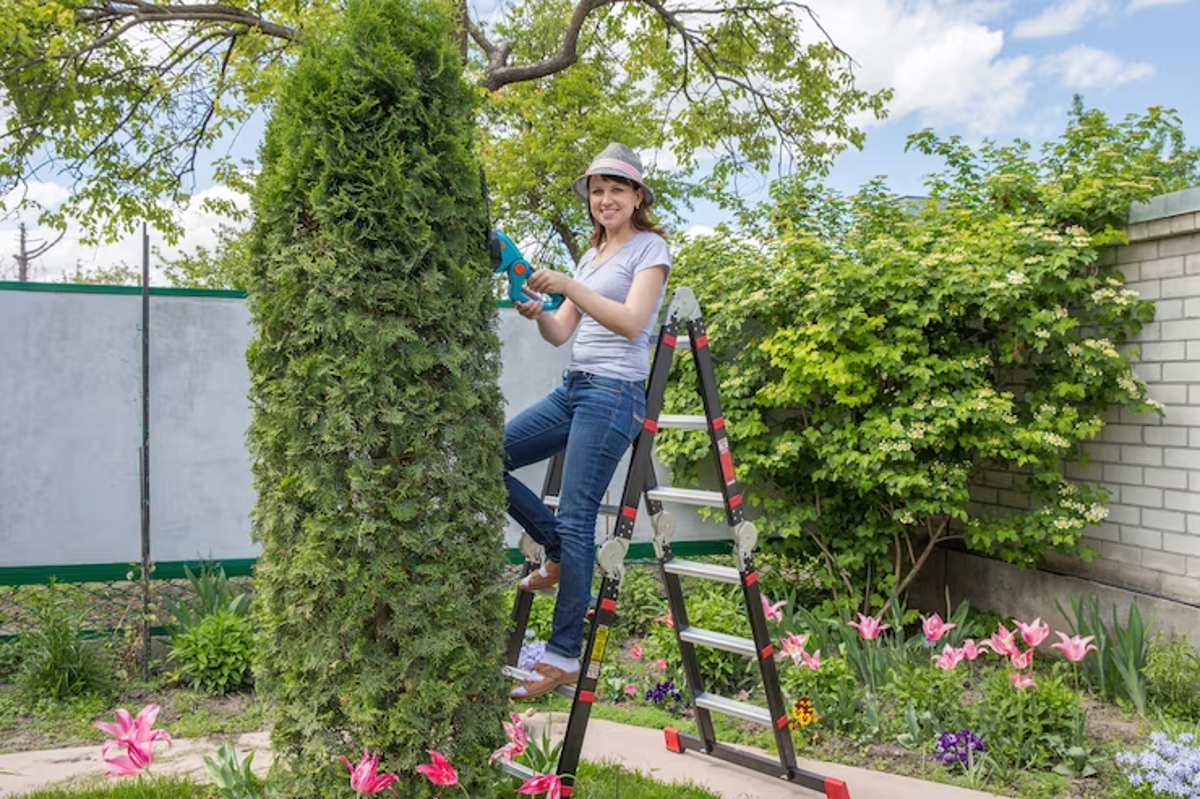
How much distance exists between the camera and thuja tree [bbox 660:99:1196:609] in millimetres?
4898

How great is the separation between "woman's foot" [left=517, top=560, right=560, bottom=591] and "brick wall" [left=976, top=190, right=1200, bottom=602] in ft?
12.2

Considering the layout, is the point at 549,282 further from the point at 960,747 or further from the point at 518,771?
the point at 960,747

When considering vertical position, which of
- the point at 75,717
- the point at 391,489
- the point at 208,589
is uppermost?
the point at 391,489

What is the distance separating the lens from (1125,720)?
398 centimetres

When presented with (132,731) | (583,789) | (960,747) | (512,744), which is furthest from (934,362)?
(132,731)

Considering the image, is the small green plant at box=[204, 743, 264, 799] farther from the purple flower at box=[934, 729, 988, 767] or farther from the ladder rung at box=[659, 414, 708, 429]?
the purple flower at box=[934, 729, 988, 767]

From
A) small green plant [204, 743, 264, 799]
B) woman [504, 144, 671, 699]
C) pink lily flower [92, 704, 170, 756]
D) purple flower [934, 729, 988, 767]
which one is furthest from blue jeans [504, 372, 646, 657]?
purple flower [934, 729, 988, 767]

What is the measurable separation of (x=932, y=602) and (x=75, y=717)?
500 centimetres

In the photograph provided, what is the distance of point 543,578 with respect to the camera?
2889mm

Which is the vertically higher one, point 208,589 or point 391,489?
point 391,489

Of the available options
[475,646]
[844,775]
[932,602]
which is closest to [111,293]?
[475,646]

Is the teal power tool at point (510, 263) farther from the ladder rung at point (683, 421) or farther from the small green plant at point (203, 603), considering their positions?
the small green plant at point (203, 603)

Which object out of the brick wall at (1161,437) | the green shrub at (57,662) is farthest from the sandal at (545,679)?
the brick wall at (1161,437)

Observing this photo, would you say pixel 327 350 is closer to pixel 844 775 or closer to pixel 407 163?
pixel 407 163
